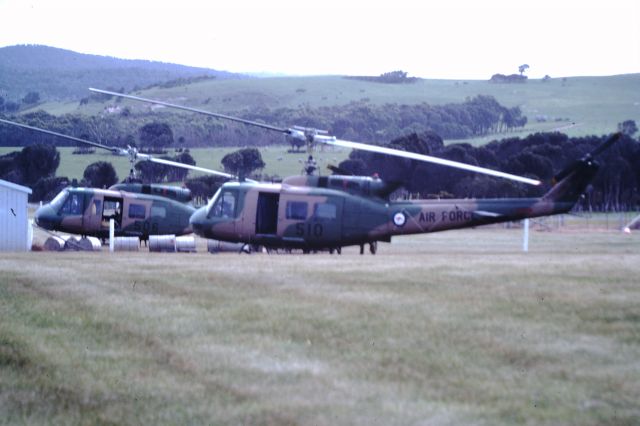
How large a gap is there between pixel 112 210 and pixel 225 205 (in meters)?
7.83

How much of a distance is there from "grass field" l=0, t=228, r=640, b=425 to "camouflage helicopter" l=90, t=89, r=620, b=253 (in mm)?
9253

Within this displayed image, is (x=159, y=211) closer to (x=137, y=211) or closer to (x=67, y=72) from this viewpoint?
(x=137, y=211)

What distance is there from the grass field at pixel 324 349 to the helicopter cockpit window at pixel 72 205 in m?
17.4

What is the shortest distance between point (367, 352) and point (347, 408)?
1384 millimetres

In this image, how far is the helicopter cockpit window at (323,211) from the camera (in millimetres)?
23156

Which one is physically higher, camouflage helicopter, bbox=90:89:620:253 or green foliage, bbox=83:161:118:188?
camouflage helicopter, bbox=90:89:620:253

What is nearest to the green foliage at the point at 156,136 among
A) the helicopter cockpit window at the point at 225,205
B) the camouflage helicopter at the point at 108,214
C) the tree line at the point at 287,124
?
the tree line at the point at 287,124

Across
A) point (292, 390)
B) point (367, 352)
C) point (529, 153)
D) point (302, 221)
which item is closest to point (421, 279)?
point (367, 352)

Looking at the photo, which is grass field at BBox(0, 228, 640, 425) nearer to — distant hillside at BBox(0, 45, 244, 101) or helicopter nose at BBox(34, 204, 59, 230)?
helicopter nose at BBox(34, 204, 59, 230)

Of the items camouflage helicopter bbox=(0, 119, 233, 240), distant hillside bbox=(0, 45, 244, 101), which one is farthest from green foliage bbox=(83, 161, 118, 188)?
distant hillside bbox=(0, 45, 244, 101)

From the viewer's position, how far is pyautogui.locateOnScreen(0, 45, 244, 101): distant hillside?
413 ft

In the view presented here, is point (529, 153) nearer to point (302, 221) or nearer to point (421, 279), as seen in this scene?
point (302, 221)

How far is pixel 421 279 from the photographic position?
12719mm

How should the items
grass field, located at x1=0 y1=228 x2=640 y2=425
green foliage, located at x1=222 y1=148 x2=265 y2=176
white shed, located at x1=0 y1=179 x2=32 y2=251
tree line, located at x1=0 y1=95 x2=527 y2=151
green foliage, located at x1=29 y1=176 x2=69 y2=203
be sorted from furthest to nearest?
tree line, located at x1=0 y1=95 x2=527 y2=151 < green foliage, located at x1=29 y1=176 x2=69 y2=203 < green foliage, located at x1=222 y1=148 x2=265 y2=176 < white shed, located at x1=0 y1=179 x2=32 y2=251 < grass field, located at x1=0 y1=228 x2=640 y2=425
